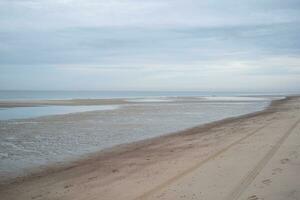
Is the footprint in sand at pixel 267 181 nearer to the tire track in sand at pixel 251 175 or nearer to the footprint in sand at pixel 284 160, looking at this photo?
the tire track in sand at pixel 251 175

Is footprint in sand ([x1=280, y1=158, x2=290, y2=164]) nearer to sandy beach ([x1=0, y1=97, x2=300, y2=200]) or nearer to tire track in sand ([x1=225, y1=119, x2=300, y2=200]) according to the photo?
sandy beach ([x1=0, y1=97, x2=300, y2=200])

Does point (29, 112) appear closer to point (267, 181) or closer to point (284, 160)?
point (284, 160)

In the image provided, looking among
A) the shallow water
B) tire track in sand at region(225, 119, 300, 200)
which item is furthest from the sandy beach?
the shallow water

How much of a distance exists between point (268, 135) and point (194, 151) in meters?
4.52

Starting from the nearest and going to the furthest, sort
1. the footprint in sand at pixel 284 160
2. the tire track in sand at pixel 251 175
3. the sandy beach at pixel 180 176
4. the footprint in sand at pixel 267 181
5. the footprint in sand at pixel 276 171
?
the tire track in sand at pixel 251 175 < the sandy beach at pixel 180 176 < the footprint in sand at pixel 267 181 < the footprint in sand at pixel 276 171 < the footprint in sand at pixel 284 160

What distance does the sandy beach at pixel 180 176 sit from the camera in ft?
25.5

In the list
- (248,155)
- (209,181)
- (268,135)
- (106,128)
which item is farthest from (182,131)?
(209,181)

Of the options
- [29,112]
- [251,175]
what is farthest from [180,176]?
[29,112]

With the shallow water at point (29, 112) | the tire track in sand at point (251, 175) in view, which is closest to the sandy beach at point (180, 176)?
the tire track in sand at point (251, 175)

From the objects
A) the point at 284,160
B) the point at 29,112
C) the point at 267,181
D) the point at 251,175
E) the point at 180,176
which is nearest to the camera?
the point at 267,181

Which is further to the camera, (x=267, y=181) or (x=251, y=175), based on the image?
(x=251, y=175)

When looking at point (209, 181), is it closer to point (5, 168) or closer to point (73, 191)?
point (73, 191)

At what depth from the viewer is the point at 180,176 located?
364 inches

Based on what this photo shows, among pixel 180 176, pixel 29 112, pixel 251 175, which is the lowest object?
pixel 29 112
